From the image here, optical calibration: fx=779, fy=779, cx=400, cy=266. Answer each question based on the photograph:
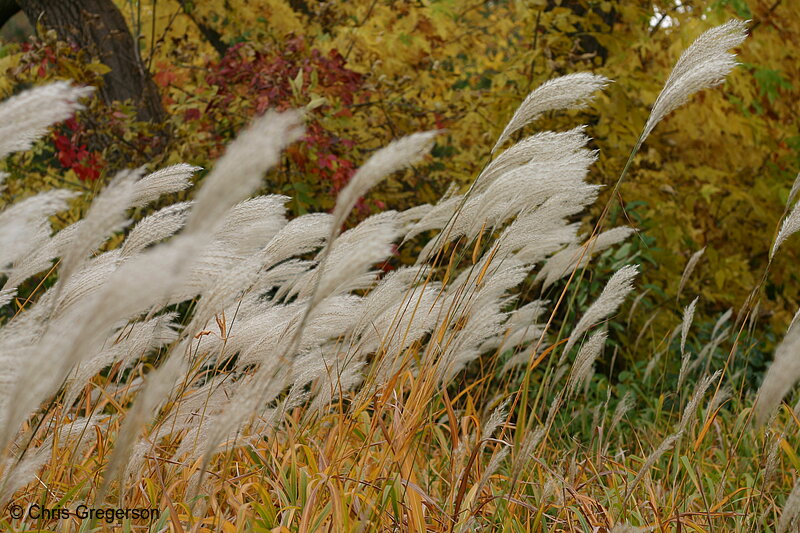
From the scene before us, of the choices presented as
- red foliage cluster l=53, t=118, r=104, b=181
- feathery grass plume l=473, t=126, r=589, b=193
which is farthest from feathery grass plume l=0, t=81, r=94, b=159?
red foliage cluster l=53, t=118, r=104, b=181

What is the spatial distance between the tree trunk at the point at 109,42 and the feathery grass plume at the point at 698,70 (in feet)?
14.1

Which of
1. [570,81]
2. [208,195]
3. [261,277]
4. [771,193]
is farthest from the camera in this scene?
[771,193]

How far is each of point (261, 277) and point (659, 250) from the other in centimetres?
315

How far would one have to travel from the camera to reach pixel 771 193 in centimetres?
529

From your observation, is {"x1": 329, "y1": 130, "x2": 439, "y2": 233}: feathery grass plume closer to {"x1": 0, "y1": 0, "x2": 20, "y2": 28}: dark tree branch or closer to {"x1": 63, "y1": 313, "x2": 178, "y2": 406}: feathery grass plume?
{"x1": 63, "y1": 313, "x2": 178, "y2": 406}: feathery grass plume

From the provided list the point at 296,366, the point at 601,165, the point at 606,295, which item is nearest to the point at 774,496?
the point at 606,295

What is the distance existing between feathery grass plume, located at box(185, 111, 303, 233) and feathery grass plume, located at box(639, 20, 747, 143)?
3.40 ft

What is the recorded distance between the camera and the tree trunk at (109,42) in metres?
5.56

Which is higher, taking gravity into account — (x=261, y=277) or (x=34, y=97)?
(x=34, y=97)

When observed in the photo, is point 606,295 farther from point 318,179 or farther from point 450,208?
point 318,179

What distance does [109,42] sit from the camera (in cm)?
562

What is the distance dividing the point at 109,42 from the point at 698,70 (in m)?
4.84

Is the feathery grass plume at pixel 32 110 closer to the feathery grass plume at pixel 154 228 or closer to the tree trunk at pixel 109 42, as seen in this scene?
the feathery grass plume at pixel 154 228

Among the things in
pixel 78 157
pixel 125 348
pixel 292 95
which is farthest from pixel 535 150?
pixel 78 157
